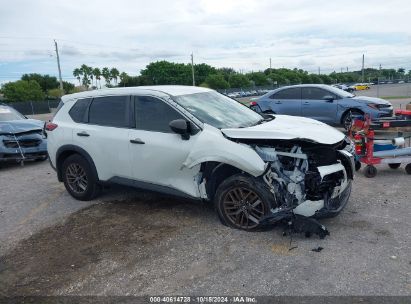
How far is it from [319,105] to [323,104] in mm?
126

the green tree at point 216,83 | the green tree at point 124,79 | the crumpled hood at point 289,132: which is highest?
the green tree at point 124,79

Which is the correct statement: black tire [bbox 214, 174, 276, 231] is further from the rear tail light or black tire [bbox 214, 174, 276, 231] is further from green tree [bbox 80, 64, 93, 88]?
green tree [bbox 80, 64, 93, 88]

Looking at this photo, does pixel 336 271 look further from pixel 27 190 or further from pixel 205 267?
pixel 27 190

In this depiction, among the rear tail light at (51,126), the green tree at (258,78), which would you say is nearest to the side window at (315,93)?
the rear tail light at (51,126)

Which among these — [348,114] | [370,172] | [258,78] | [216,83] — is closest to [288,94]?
[348,114]

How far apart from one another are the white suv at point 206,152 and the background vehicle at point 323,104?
20.1 ft

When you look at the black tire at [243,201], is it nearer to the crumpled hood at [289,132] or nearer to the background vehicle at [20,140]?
the crumpled hood at [289,132]

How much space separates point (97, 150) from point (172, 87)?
4.74 ft

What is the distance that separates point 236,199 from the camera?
187 inches

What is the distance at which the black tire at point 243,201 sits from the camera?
4.55 meters

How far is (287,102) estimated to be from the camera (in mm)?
13070

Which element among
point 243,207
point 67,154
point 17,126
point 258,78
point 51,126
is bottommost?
point 243,207

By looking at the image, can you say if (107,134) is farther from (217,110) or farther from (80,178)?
(217,110)

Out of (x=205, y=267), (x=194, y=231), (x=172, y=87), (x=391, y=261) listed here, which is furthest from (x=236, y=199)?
(x=172, y=87)
